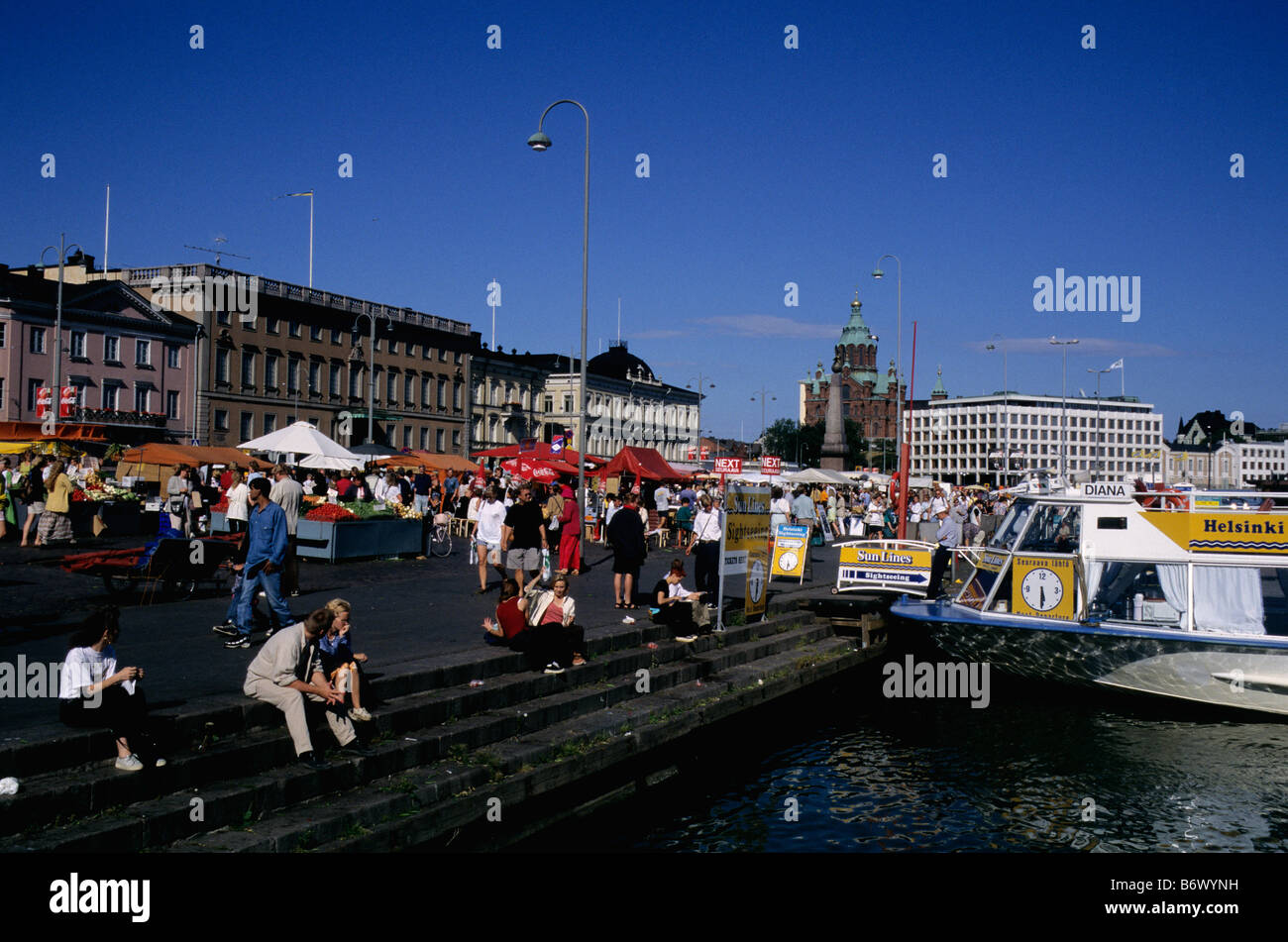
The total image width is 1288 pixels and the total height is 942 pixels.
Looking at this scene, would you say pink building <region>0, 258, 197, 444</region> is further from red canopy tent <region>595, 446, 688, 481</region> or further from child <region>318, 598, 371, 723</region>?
child <region>318, 598, 371, 723</region>

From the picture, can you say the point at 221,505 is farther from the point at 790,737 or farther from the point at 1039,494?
the point at 1039,494

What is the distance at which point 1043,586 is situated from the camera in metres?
16.4

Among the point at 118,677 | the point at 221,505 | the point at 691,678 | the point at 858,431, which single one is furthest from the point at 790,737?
the point at 858,431

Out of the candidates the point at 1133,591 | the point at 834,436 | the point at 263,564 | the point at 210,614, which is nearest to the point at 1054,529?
the point at 1133,591

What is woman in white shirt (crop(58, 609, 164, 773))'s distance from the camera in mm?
7762

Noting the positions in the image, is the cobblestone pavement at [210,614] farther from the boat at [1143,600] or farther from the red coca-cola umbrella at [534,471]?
the boat at [1143,600]

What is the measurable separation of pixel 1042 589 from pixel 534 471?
13803mm

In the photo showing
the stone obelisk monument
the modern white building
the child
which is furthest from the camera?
the modern white building

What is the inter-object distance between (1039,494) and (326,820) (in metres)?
13.0

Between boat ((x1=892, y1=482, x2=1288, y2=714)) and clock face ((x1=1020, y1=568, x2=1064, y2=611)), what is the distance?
0.05 ft

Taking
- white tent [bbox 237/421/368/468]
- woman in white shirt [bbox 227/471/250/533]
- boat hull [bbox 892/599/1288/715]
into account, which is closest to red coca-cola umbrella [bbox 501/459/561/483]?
white tent [bbox 237/421/368/468]

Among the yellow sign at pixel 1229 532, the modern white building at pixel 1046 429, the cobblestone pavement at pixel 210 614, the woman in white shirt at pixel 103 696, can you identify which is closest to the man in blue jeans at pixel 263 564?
the cobblestone pavement at pixel 210 614

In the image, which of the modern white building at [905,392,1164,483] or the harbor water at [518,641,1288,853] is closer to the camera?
the harbor water at [518,641,1288,853]

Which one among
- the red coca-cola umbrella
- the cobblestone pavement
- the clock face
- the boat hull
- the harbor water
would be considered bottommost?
the harbor water
